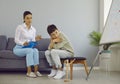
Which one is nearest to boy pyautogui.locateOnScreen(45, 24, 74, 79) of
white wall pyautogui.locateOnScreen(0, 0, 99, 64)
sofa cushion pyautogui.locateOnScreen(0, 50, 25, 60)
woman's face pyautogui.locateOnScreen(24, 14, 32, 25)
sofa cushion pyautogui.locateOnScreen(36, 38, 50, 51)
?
woman's face pyautogui.locateOnScreen(24, 14, 32, 25)

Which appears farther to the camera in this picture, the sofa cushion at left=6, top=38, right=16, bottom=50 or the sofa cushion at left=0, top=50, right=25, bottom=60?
the sofa cushion at left=6, top=38, right=16, bottom=50

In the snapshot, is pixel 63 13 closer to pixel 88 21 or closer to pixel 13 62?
pixel 88 21

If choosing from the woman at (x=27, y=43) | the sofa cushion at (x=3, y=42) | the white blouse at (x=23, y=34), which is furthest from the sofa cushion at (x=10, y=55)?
the sofa cushion at (x=3, y=42)

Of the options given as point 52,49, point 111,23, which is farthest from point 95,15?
point 111,23

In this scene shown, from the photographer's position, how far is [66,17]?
625cm

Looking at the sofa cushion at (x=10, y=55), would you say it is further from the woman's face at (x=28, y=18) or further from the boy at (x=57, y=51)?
the woman's face at (x=28, y=18)

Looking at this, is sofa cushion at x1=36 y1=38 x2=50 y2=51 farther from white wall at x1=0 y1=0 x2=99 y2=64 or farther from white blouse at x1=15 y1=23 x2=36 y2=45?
white blouse at x1=15 y1=23 x2=36 y2=45

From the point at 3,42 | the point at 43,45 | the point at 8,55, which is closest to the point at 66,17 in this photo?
the point at 43,45

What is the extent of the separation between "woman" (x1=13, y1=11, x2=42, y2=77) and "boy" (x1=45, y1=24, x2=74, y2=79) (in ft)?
0.85

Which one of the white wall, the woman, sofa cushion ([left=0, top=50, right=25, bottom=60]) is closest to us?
the woman

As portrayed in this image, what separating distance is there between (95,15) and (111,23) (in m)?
2.64

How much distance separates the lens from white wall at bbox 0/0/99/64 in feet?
20.1

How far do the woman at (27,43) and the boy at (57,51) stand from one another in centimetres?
26

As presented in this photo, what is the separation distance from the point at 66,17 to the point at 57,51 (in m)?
1.89
